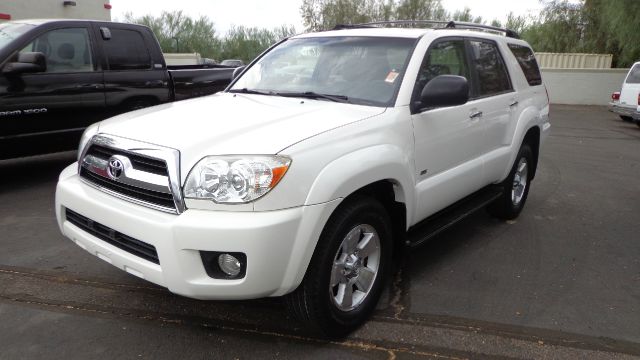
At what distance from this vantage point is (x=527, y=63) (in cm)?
550

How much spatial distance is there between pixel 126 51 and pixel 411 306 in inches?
205

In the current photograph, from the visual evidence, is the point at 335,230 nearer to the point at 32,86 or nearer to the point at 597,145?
the point at 32,86

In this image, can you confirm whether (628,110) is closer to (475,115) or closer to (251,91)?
(475,115)

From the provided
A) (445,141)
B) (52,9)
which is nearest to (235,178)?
(445,141)

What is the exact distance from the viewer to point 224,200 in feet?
8.38

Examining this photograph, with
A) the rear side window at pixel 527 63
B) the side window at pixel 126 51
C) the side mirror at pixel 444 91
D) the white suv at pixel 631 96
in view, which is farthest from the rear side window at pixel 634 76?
the side mirror at pixel 444 91

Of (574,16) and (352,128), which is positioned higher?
(574,16)

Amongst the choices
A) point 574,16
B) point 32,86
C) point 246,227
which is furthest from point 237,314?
point 574,16

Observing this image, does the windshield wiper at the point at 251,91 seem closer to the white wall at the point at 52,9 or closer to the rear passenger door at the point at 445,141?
the rear passenger door at the point at 445,141

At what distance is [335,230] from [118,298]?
168cm

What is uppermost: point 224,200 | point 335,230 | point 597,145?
point 224,200

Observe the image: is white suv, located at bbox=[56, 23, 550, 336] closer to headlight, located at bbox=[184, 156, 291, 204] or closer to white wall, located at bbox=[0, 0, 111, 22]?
headlight, located at bbox=[184, 156, 291, 204]

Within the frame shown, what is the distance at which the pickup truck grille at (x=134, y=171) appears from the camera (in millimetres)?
2641

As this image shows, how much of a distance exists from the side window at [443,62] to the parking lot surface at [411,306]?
58.3 inches
